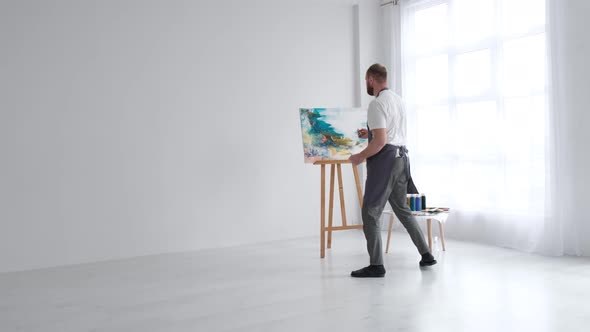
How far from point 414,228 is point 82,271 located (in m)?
2.80

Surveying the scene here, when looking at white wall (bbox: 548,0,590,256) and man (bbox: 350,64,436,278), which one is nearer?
man (bbox: 350,64,436,278)

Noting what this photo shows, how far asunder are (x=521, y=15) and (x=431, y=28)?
117 cm

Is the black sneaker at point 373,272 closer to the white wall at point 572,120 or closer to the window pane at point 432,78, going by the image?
the white wall at point 572,120

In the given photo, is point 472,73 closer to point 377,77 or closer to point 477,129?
point 477,129

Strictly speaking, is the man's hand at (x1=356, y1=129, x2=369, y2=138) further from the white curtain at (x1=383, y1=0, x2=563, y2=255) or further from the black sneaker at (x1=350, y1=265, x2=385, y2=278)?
the black sneaker at (x1=350, y1=265, x2=385, y2=278)

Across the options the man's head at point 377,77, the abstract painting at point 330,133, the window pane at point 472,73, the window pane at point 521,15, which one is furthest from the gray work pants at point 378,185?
the window pane at point 521,15

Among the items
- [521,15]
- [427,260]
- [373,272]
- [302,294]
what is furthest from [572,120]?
[302,294]

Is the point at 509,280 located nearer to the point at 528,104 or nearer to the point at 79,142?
the point at 528,104

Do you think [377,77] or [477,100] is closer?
[377,77]

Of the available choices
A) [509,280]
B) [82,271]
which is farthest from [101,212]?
[509,280]

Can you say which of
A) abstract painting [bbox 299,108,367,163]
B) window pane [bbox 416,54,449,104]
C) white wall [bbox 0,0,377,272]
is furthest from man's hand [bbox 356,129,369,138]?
window pane [bbox 416,54,449,104]

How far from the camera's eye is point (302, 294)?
3947mm

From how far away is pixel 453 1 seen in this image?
19.9 feet

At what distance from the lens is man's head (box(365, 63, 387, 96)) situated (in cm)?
432
